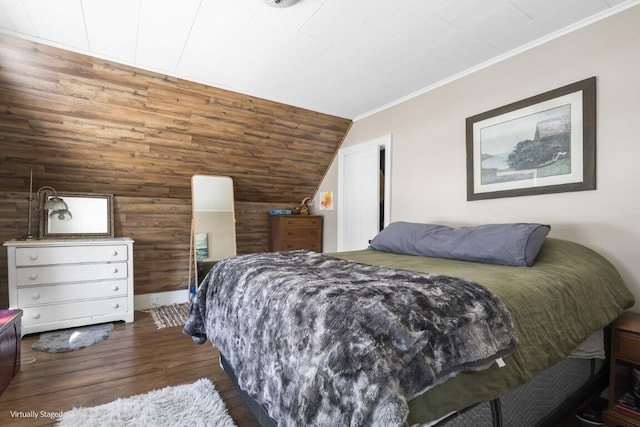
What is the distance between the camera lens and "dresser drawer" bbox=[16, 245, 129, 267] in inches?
104

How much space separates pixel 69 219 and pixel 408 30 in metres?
3.64

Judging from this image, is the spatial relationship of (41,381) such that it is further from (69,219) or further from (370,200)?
(370,200)

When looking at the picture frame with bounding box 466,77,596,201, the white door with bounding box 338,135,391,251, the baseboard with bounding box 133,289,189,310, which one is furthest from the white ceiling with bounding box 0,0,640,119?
the baseboard with bounding box 133,289,189,310

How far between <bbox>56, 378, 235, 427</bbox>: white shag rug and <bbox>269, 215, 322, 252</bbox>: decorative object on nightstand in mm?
2289

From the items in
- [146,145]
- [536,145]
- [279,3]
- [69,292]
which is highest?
[279,3]

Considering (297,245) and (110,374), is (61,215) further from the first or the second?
(297,245)

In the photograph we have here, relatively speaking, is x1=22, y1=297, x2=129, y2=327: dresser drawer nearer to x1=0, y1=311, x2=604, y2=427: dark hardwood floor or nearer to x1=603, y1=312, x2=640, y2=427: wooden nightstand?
x1=0, y1=311, x2=604, y2=427: dark hardwood floor

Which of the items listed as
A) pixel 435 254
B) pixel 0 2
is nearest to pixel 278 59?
pixel 0 2

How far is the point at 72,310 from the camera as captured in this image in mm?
2809

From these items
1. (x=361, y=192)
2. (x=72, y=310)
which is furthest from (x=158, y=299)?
(x=361, y=192)

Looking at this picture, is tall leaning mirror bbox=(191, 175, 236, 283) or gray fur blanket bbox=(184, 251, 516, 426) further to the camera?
tall leaning mirror bbox=(191, 175, 236, 283)

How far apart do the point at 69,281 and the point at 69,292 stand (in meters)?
0.10

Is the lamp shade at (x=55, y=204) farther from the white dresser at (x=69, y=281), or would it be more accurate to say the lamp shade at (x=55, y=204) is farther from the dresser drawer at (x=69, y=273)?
the dresser drawer at (x=69, y=273)

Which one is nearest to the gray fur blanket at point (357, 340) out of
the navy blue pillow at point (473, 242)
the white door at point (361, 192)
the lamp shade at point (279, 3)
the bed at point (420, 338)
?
the bed at point (420, 338)
